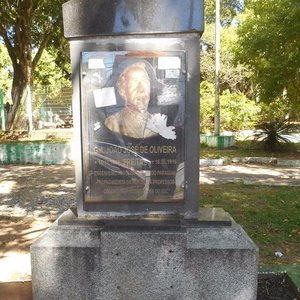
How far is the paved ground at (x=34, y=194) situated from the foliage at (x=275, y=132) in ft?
12.7

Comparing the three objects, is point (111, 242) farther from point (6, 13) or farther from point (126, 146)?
point (6, 13)

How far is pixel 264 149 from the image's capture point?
53.7 feet

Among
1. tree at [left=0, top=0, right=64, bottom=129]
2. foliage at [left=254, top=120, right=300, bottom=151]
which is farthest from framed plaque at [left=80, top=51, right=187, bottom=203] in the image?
tree at [left=0, top=0, right=64, bottom=129]

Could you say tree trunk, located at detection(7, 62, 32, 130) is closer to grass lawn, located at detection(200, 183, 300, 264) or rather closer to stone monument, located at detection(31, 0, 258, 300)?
grass lawn, located at detection(200, 183, 300, 264)

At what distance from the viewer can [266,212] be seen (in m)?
6.93

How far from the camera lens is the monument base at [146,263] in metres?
3.08

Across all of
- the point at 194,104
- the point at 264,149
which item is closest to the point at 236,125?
the point at 264,149

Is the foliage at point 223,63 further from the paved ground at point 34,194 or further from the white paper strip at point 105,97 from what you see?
the white paper strip at point 105,97

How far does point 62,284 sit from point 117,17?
2.13 m

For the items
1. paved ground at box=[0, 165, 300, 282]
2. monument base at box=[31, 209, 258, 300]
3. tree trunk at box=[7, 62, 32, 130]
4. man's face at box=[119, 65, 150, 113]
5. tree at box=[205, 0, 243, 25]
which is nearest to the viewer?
monument base at box=[31, 209, 258, 300]

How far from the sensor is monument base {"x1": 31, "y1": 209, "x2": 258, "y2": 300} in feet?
10.1

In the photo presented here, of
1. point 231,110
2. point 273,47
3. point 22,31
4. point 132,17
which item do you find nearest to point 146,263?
point 132,17

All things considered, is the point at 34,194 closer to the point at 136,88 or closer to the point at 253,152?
the point at 136,88

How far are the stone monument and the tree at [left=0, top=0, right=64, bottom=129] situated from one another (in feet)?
51.2
